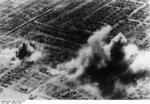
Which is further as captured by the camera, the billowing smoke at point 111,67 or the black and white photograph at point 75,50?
the black and white photograph at point 75,50

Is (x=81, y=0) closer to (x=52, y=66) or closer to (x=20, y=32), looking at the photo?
(x=20, y=32)

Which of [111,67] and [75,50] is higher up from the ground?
[75,50]

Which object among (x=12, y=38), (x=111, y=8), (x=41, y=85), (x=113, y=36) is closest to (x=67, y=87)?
(x=41, y=85)

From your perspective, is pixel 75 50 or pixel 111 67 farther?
pixel 75 50

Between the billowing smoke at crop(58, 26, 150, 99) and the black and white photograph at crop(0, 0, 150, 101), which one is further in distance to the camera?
the black and white photograph at crop(0, 0, 150, 101)

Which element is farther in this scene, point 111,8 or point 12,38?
point 111,8
